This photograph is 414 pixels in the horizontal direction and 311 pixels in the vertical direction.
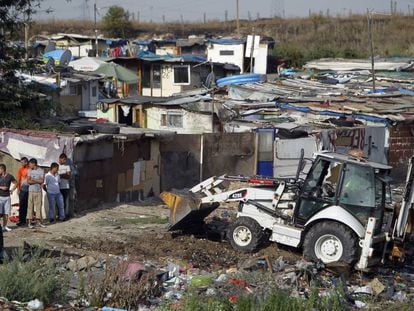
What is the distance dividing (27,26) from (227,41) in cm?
2954

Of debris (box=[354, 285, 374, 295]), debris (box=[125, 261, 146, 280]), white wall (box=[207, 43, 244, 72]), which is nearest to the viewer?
debris (box=[125, 261, 146, 280])

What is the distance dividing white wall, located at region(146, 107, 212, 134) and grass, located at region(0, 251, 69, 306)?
16.1 m

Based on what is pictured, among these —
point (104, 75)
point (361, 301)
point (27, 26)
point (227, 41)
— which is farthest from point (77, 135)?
point (227, 41)

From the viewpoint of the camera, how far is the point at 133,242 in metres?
15.7

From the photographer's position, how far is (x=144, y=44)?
187 feet

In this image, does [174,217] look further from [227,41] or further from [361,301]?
[227,41]

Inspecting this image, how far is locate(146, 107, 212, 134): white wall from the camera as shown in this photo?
26.8 meters

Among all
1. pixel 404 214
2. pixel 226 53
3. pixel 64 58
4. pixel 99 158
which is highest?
pixel 64 58

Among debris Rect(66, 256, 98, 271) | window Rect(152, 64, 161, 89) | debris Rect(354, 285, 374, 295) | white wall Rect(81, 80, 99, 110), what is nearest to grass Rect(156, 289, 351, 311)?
debris Rect(354, 285, 374, 295)

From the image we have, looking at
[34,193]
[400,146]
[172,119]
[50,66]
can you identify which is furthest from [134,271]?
[50,66]

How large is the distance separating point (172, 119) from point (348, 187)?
14.4 metres

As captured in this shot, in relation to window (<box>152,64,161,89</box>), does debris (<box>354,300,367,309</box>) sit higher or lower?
lower

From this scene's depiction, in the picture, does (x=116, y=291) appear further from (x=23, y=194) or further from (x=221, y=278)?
(x=23, y=194)

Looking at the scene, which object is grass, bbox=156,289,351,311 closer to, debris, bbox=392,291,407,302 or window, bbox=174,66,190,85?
debris, bbox=392,291,407,302
